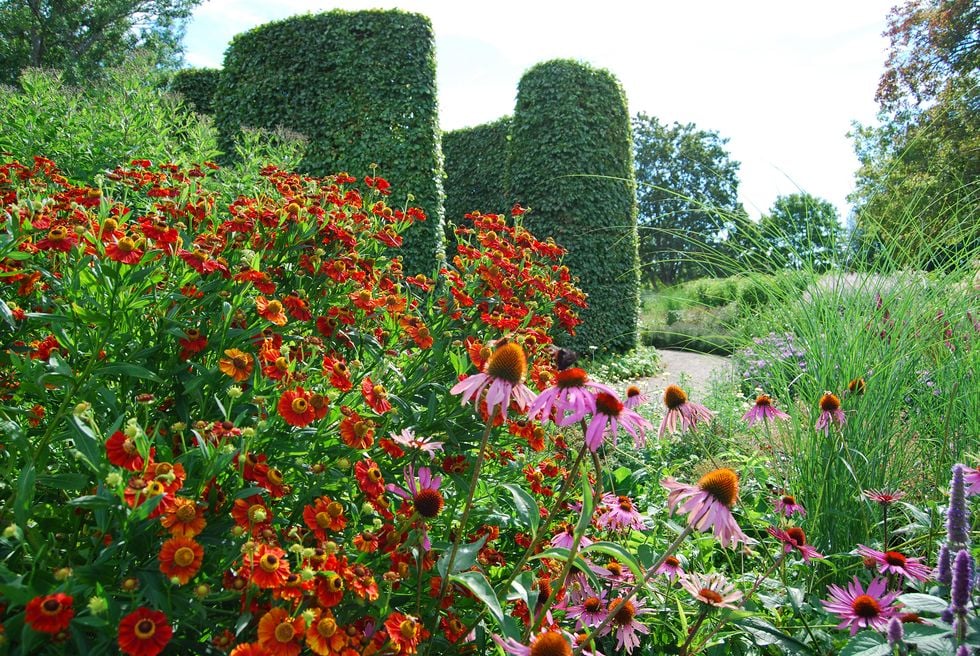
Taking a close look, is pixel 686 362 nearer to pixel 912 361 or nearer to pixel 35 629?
pixel 912 361

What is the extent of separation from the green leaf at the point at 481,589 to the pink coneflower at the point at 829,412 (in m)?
1.12

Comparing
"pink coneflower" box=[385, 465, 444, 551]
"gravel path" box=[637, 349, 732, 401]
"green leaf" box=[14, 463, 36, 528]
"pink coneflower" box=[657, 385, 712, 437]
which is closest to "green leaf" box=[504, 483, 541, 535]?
"pink coneflower" box=[385, 465, 444, 551]

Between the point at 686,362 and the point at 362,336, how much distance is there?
8589mm

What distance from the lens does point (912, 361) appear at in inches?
87.2

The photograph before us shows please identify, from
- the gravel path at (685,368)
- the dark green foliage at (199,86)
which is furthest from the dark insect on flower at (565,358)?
the dark green foliage at (199,86)

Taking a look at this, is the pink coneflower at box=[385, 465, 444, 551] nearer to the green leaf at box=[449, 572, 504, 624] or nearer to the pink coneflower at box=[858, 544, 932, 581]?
the green leaf at box=[449, 572, 504, 624]

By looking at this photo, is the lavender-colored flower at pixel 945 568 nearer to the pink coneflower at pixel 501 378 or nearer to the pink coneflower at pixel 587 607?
the pink coneflower at pixel 587 607

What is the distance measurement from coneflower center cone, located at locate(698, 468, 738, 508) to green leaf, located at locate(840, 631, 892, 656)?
0.32 metres

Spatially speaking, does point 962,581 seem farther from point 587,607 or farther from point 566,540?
point 566,540

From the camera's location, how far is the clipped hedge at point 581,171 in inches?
328

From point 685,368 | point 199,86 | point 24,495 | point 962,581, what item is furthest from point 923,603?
point 199,86

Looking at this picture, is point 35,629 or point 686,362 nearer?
point 35,629

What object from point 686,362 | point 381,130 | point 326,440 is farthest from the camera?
point 686,362

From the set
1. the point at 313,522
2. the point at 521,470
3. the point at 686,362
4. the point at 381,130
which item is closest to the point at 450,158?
the point at 381,130
